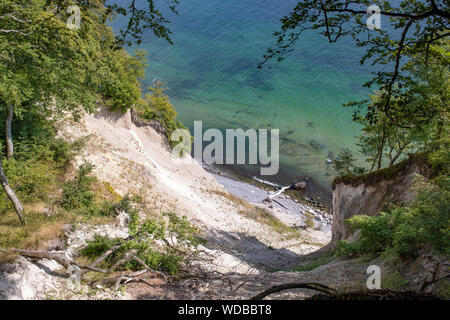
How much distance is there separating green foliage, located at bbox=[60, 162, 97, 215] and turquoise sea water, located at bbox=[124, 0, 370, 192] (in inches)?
960

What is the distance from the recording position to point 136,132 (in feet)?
89.3

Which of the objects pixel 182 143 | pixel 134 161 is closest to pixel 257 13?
pixel 182 143

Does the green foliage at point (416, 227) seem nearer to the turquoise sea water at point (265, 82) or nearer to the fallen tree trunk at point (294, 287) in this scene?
the fallen tree trunk at point (294, 287)

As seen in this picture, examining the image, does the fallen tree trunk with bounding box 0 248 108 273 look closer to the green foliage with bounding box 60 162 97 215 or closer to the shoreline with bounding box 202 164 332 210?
the green foliage with bounding box 60 162 97 215

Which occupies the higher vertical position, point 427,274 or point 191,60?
point 191,60

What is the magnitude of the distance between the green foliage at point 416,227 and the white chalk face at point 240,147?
80.1 feet

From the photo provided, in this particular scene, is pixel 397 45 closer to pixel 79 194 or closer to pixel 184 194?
pixel 79 194

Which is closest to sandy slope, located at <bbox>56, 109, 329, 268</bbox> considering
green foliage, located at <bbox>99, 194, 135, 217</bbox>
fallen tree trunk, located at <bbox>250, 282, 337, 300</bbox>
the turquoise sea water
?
green foliage, located at <bbox>99, 194, 135, 217</bbox>

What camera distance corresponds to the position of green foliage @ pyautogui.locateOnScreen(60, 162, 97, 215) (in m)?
12.0

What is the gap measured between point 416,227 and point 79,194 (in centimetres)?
1276

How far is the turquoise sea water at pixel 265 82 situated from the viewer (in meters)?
36.3

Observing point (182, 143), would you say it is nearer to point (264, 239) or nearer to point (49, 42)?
point (264, 239)
